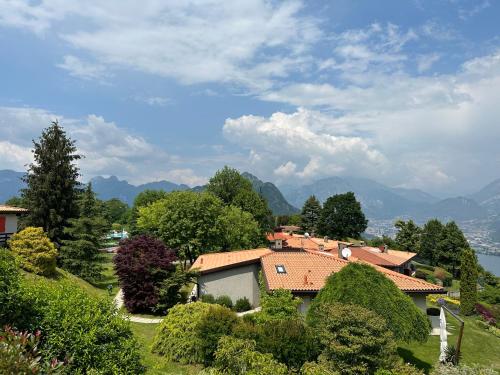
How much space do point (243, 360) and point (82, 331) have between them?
5.57 meters

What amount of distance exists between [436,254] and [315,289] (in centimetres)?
5997

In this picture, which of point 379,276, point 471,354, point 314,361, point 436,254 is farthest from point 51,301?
→ point 436,254

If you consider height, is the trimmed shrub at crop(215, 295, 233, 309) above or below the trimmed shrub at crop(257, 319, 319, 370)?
below

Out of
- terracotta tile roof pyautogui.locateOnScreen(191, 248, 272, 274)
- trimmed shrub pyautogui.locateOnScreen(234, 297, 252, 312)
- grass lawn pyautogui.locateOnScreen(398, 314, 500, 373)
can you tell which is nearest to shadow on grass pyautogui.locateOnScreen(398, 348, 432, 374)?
grass lawn pyautogui.locateOnScreen(398, 314, 500, 373)

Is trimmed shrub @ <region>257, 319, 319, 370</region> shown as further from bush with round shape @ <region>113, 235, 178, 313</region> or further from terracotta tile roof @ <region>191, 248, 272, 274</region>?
bush with round shape @ <region>113, 235, 178, 313</region>

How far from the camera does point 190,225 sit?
→ 41344 mm

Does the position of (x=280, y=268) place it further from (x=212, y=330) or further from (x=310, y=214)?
(x=310, y=214)

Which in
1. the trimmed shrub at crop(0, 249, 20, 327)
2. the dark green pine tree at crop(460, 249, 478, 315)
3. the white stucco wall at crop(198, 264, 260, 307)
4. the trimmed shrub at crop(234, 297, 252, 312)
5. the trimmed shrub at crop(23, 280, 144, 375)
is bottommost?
the dark green pine tree at crop(460, 249, 478, 315)

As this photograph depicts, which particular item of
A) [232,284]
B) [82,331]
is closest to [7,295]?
[82,331]

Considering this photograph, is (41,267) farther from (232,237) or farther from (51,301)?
(232,237)

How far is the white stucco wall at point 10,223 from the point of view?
27.6m

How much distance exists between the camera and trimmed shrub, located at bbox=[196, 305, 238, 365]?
15.9 metres

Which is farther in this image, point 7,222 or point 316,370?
point 7,222

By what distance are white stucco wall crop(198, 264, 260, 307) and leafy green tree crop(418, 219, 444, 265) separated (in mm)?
57202
